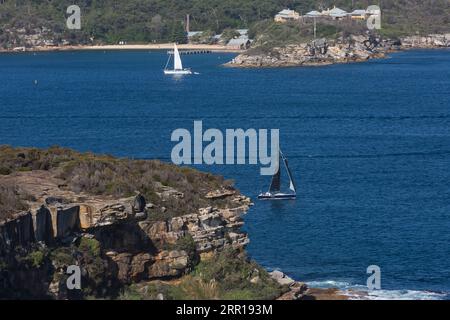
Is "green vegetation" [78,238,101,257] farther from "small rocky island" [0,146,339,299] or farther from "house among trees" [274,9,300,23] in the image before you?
"house among trees" [274,9,300,23]

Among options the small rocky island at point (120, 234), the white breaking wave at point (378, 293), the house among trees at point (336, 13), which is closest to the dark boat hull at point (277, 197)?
the white breaking wave at point (378, 293)

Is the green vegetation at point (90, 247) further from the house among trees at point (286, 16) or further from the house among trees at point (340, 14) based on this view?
the house among trees at point (286, 16)

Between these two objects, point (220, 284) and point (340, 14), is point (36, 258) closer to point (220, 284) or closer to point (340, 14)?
point (220, 284)

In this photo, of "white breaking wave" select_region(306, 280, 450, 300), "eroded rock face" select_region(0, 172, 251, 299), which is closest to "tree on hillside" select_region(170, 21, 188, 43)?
"white breaking wave" select_region(306, 280, 450, 300)

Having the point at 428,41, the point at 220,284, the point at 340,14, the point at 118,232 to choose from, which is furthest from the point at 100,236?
the point at 428,41
